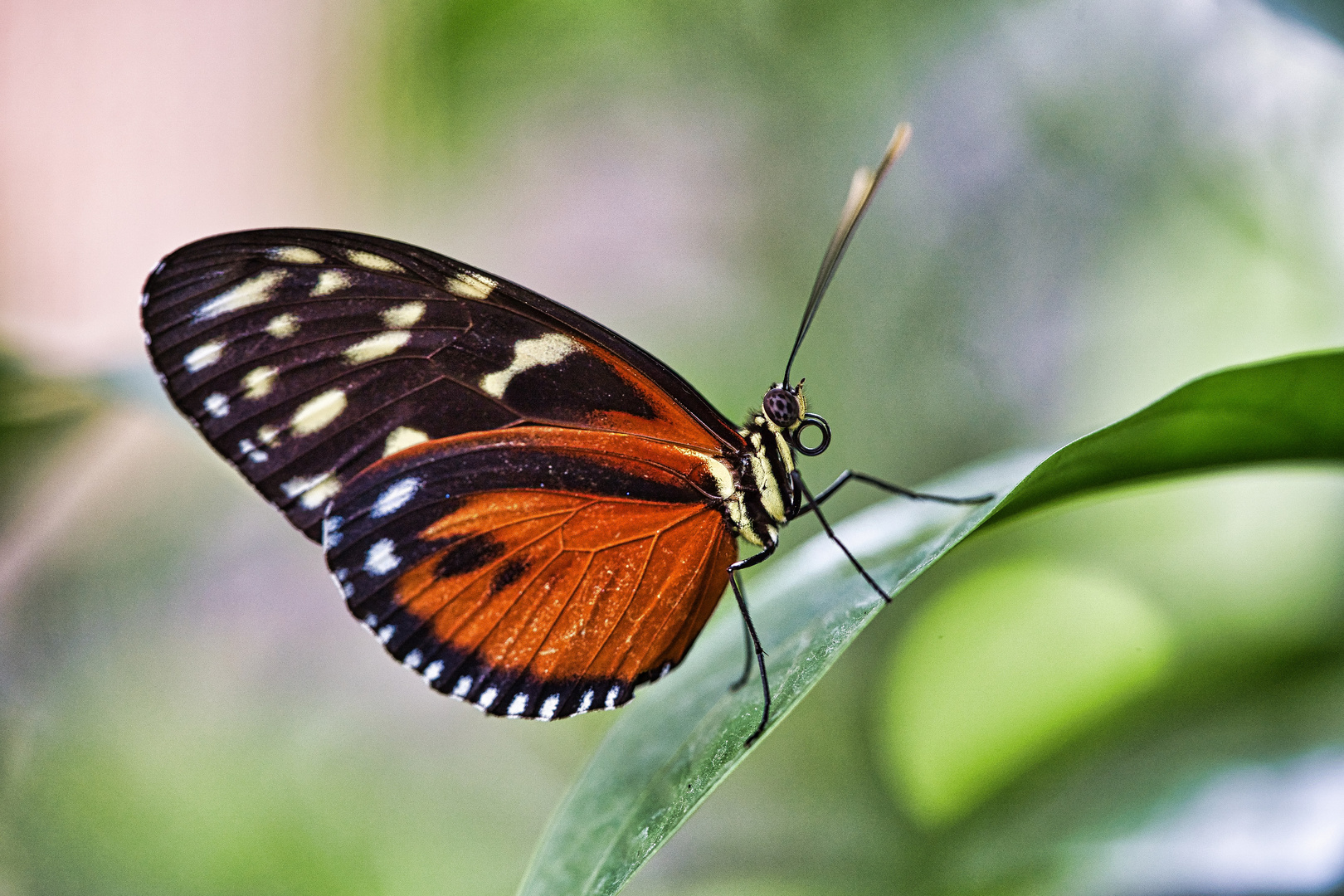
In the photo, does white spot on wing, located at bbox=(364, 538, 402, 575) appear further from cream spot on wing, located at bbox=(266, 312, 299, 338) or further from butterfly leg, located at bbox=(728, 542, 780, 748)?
butterfly leg, located at bbox=(728, 542, 780, 748)

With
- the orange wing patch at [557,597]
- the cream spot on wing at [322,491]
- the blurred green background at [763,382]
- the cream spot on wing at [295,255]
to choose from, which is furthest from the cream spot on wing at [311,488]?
the blurred green background at [763,382]

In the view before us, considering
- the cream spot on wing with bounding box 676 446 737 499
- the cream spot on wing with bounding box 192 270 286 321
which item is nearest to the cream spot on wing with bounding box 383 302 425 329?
the cream spot on wing with bounding box 192 270 286 321

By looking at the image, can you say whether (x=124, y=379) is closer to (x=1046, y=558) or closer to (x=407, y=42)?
(x=1046, y=558)

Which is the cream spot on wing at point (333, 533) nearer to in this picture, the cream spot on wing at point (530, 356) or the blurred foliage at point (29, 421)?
the cream spot on wing at point (530, 356)

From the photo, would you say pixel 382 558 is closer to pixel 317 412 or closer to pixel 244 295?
pixel 317 412

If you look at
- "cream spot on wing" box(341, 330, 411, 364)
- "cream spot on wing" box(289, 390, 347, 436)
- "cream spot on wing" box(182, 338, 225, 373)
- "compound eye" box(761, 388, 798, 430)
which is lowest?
"compound eye" box(761, 388, 798, 430)

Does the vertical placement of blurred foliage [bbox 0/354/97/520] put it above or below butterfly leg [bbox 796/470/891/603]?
above
